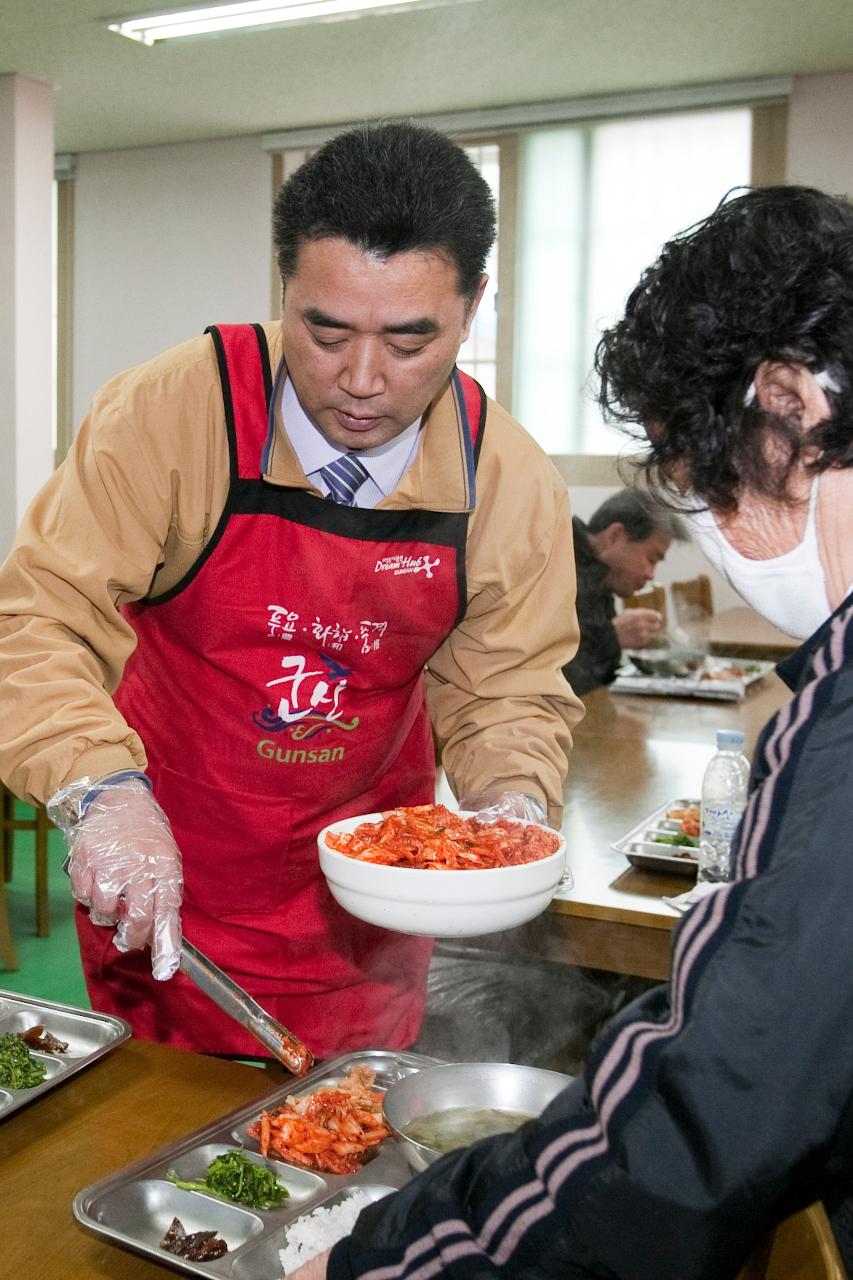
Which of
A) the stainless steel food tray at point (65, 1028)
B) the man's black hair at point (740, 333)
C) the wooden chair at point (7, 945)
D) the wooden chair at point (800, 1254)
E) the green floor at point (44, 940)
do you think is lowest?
the green floor at point (44, 940)

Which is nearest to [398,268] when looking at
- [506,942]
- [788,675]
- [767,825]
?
[788,675]

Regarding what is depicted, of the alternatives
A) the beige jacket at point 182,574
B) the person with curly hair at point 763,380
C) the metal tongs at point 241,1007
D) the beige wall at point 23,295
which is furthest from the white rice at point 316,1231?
the beige wall at point 23,295

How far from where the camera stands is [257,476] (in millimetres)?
1863

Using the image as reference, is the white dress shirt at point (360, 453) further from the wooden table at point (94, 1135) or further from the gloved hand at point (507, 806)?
the wooden table at point (94, 1135)

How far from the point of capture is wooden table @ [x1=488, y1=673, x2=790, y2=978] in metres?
2.29

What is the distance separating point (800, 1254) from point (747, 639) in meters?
5.01

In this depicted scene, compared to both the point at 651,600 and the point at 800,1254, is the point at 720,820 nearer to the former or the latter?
the point at 800,1254

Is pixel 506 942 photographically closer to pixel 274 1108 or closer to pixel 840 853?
pixel 274 1108

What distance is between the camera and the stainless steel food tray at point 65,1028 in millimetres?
1532

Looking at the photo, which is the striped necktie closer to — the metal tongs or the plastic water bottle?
the metal tongs

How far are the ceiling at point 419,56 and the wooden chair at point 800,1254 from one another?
5807 mm

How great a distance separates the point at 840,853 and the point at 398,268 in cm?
106

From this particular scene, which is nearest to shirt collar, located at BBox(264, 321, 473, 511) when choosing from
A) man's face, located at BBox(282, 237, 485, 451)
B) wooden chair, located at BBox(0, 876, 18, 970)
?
man's face, located at BBox(282, 237, 485, 451)

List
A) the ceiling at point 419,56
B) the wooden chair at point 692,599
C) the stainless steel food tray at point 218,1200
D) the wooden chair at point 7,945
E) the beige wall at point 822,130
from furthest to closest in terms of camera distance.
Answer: the beige wall at point 822,130 → the wooden chair at point 692,599 → the ceiling at point 419,56 → the wooden chair at point 7,945 → the stainless steel food tray at point 218,1200
